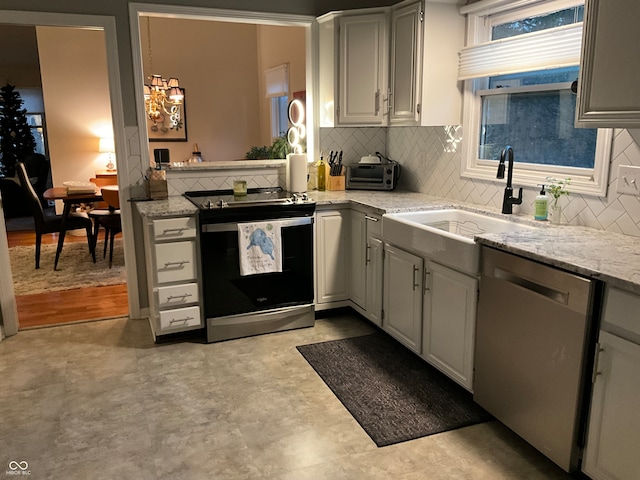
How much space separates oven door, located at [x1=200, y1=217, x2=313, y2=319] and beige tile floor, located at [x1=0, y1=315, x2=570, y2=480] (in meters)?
0.28

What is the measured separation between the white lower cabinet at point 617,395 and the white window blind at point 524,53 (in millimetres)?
1375

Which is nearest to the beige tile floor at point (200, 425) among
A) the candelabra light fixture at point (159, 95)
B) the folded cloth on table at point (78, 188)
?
the folded cloth on table at point (78, 188)

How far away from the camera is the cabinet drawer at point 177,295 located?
3.38 metres

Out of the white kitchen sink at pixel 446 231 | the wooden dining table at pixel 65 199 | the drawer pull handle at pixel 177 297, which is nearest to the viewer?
the white kitchen sink at pixel 446 231

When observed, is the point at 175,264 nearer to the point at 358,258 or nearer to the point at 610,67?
the point at 358,258

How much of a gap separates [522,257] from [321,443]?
1.22 m

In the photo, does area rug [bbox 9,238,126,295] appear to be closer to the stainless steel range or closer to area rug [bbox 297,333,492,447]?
the stainless steel range

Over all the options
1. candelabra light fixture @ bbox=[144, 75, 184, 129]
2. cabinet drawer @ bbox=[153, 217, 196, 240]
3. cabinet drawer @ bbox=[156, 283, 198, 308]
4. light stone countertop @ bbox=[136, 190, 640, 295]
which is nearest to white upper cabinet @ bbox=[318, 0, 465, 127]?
light stone countertop @ bbox=[136, 190, 640, 295]

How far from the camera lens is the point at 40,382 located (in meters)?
3.01

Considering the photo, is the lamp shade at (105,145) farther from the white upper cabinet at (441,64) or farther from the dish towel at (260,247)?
the white upper cabinet at (441,64)

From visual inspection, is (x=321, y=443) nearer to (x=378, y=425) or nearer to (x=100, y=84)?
(x=378, y=425)

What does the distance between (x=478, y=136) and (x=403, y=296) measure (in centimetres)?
120

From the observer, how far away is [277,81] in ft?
22.7

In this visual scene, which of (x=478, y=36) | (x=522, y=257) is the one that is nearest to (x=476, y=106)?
(x=478, y=36)
